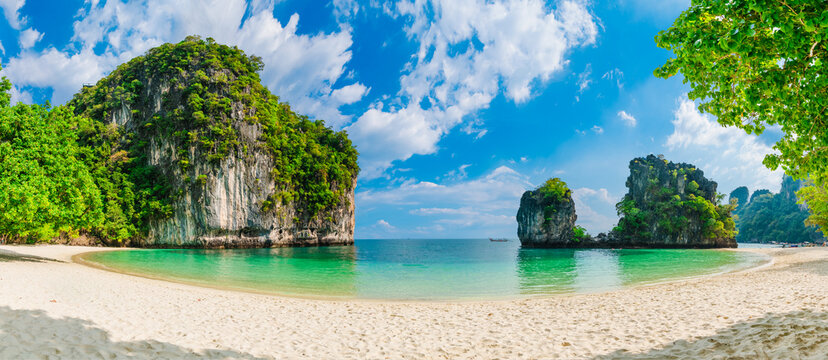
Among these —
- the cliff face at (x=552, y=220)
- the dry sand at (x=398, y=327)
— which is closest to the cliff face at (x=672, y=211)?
the cliff face at (x=552, y=220)

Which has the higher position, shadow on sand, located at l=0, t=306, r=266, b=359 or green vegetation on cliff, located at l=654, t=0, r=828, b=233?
green vegetation on cliff, located at l=654, t=0, r=828, b=233

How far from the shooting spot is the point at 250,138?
51594 millimetres

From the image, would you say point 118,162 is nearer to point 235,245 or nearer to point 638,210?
point 235,245

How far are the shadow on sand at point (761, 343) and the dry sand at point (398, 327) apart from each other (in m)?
0.01

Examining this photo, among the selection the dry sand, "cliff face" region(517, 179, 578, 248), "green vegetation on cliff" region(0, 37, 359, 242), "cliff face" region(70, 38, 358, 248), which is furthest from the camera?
"cliff face" region(517, 179, 578, 248)

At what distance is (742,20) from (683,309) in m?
7.04

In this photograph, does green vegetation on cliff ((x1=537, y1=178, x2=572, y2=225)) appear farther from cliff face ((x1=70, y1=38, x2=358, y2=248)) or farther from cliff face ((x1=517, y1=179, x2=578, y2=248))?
cliff face ((x1=70, y1=38, x2=358, y2=248))

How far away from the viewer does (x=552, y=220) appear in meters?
72.8

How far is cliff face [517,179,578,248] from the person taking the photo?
7269cm

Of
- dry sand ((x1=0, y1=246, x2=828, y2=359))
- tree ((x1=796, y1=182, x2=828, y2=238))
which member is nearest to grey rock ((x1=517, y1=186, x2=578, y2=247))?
tree ((x1=796, y1=182, x2=828, y2=238))

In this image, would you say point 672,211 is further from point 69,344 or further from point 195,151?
point 69,344

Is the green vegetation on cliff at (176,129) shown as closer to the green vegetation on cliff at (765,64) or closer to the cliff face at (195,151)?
the cliff face at (195,151)

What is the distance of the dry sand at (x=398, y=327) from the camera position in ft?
17.2

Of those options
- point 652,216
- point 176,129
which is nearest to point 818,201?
point 652,216
